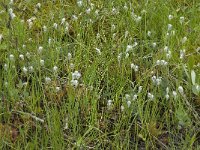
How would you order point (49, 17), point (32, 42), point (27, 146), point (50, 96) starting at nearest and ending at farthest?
point (27, 146) < point (50, 96) < point (32, 42) < point (49, 17)

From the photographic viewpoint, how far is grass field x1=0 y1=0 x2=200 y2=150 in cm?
229

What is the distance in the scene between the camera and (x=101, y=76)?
272 cm

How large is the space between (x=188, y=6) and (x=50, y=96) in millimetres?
1483

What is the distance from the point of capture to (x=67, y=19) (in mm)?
3312

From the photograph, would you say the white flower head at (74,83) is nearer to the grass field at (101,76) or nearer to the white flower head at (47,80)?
the grass field at (101,76)

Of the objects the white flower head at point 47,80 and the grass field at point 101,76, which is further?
the white flower head at point 47,80

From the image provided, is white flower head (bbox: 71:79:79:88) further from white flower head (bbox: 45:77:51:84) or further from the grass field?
white flower head (bbox: 45:77:51:84)

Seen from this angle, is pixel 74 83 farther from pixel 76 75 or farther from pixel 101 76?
pixel 101 76

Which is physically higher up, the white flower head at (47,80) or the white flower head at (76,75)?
the white flower head at (76,75)

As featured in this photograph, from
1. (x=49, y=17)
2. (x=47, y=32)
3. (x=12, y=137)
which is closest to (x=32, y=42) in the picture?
(x=47, y=32)

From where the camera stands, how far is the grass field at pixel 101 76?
2.29m

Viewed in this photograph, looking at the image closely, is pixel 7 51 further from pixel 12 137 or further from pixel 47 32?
pixel 12 137

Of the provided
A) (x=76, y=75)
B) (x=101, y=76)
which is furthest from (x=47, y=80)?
(x=101, y=76)

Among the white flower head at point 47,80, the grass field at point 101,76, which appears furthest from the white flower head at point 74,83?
the white flower head at point 47,80
